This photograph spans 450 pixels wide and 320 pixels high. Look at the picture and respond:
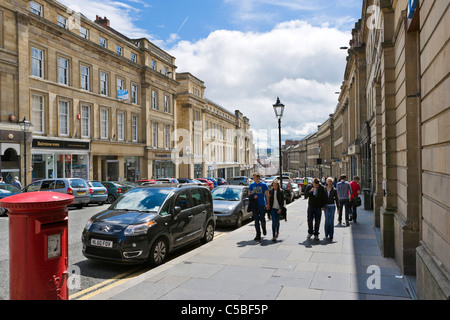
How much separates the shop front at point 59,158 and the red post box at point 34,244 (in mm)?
24490

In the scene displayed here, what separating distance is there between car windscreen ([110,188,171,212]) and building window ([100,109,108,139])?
26.9 meters

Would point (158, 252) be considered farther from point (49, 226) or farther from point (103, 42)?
point (103, 42)

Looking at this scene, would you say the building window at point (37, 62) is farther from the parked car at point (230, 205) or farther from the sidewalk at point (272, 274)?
the sidewalk at point (272, 274)

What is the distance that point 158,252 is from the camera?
7.32 m

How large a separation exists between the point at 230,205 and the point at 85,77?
80.1 feet

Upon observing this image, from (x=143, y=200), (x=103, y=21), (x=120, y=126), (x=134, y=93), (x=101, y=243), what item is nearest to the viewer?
(x=101, y=243)

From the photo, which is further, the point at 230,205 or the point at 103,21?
the point at 103,21

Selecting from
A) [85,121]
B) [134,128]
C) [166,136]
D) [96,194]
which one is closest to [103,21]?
[134,128]

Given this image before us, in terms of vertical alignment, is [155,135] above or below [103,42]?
below

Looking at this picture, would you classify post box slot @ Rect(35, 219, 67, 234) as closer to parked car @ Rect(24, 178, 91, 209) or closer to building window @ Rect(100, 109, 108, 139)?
parked car @ Rect(24, 178, 91, 209)

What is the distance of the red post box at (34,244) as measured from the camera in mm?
3736

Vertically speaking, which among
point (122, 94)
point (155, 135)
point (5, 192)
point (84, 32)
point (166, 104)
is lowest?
point (5, 192)

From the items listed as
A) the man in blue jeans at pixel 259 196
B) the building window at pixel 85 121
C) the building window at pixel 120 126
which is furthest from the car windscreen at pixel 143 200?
the building window at pixel 120 126

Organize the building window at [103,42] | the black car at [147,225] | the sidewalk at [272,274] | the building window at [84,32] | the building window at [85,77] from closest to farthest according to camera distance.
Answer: the sidewalk at [272,274], the black car at [147,225], the building window at [84,32], the building window at [85,77], the building window at [103,42]
